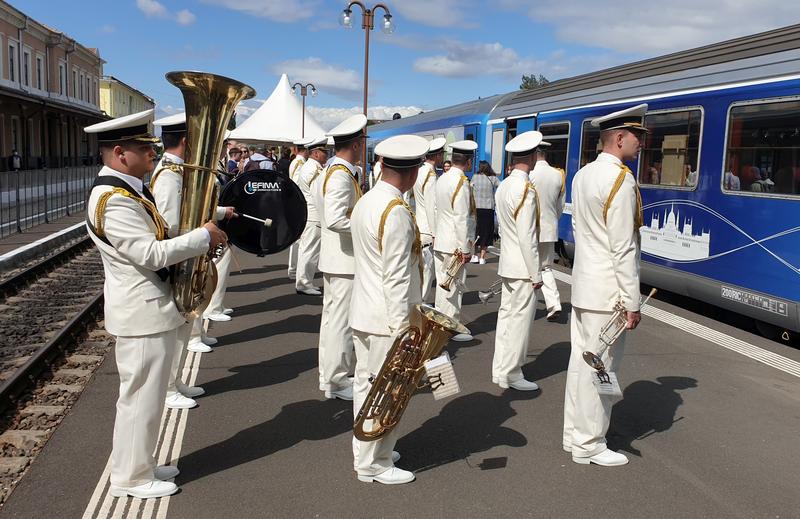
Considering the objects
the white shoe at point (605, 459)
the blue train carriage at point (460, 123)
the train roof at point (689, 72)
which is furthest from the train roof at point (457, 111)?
the white shoe at point (605, 459)

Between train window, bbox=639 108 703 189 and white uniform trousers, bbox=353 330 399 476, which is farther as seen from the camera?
train window, bbox=639 108 703 189

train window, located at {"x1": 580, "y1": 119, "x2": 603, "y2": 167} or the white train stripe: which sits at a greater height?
train window, located at {"x1": 580, "y1": 119, "x2": 603, "y2": 167}

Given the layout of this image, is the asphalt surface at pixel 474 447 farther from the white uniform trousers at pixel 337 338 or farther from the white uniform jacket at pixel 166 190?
the white uniform jacket at pixel 166 190

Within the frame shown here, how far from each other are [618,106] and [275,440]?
767 cm

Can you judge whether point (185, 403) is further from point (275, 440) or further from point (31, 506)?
point (31, 506)

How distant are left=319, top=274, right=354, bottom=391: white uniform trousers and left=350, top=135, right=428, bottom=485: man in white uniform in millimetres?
1316

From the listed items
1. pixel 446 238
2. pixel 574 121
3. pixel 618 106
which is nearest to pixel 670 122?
pixel 618 106

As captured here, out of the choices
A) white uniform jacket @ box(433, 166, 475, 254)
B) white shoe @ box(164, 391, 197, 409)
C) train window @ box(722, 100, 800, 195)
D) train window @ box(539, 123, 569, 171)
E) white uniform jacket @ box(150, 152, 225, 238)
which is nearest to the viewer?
white uniform jacket @ box(150, 152, 225, 238)

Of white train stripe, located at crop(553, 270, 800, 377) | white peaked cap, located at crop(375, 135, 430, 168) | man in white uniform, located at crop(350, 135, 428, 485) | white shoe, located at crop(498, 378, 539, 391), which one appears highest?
white peaked cap, located at crop(375, 135, 430, 168)

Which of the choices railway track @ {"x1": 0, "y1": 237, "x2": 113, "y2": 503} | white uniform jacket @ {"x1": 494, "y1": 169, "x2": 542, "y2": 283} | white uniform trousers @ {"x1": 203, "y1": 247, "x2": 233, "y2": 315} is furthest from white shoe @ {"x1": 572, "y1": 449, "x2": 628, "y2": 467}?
white uniform trousers @ {"x1": 203, "y1": 247, "x2": 233, "y2": 315}

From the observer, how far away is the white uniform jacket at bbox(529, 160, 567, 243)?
732 cm

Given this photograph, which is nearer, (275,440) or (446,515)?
(446,515)

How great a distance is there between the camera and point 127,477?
3.47 m

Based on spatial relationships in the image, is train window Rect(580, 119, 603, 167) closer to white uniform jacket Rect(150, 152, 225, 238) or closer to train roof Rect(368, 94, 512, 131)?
train roof Rect(368, 94, 512, 131)
